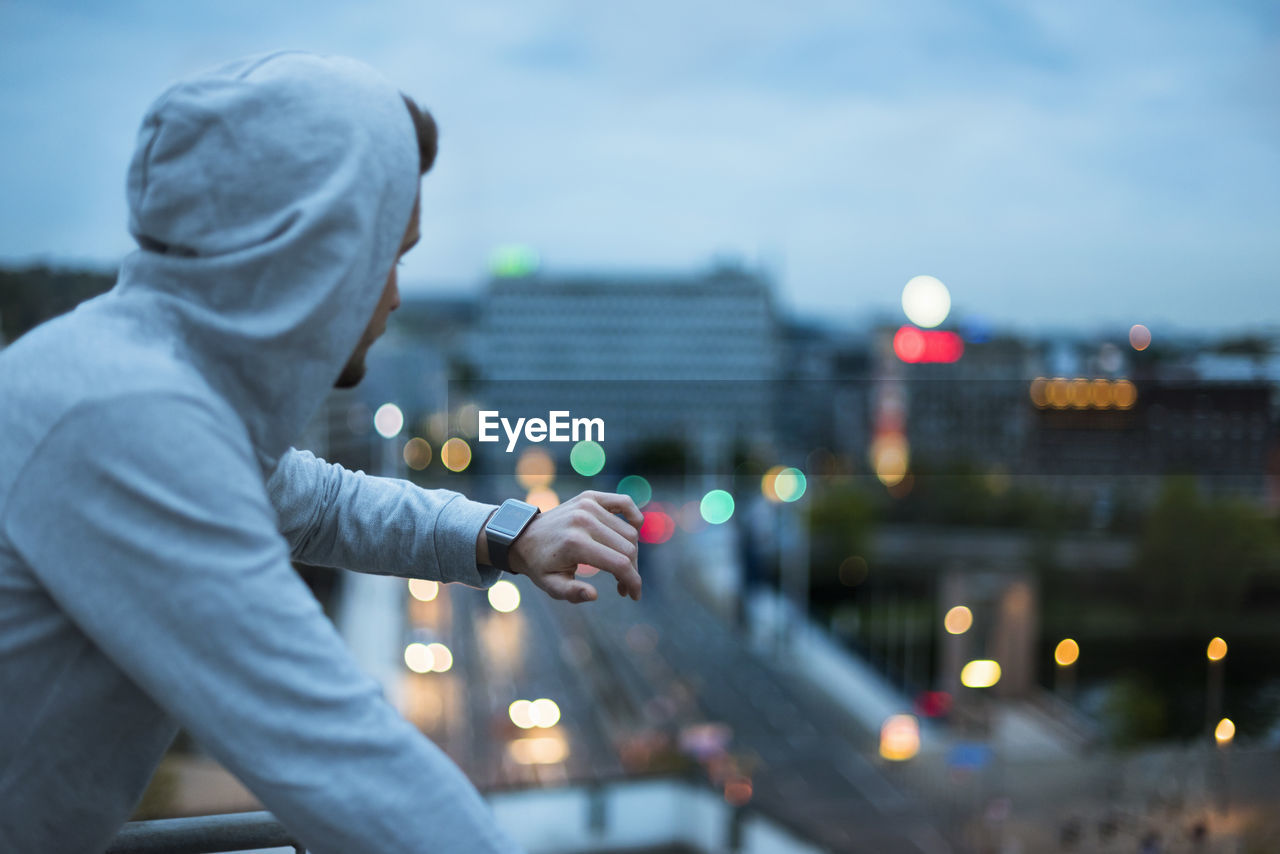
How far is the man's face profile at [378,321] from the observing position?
1.79ft

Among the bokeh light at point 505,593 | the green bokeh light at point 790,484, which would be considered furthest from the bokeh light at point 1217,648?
the green bokeh light at point 790,484

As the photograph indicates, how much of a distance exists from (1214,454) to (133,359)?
1157 cm

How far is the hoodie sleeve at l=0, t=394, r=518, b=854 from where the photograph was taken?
0.41 m

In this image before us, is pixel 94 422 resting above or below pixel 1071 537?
above

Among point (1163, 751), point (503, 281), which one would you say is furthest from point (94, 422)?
point (503, 281)

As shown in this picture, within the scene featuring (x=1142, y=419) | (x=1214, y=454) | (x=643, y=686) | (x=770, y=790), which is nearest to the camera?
(x=1214, y=454)

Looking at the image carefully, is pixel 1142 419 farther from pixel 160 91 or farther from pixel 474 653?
pixel 474 653

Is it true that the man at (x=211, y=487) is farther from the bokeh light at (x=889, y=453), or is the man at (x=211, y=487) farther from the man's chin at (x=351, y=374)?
the bokeh light at (x=889, y=453)

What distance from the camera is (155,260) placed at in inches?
18.6

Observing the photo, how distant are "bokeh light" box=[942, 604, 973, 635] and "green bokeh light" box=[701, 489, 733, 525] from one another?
8.16 meters

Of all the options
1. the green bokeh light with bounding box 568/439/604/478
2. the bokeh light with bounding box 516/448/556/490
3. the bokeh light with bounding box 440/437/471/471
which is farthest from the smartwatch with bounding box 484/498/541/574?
the bokeh light with bounding box 516/448/556/490

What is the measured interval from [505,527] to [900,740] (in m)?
21.2

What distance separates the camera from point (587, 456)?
5.57 feet

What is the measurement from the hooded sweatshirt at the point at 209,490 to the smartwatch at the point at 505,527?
0.21m
